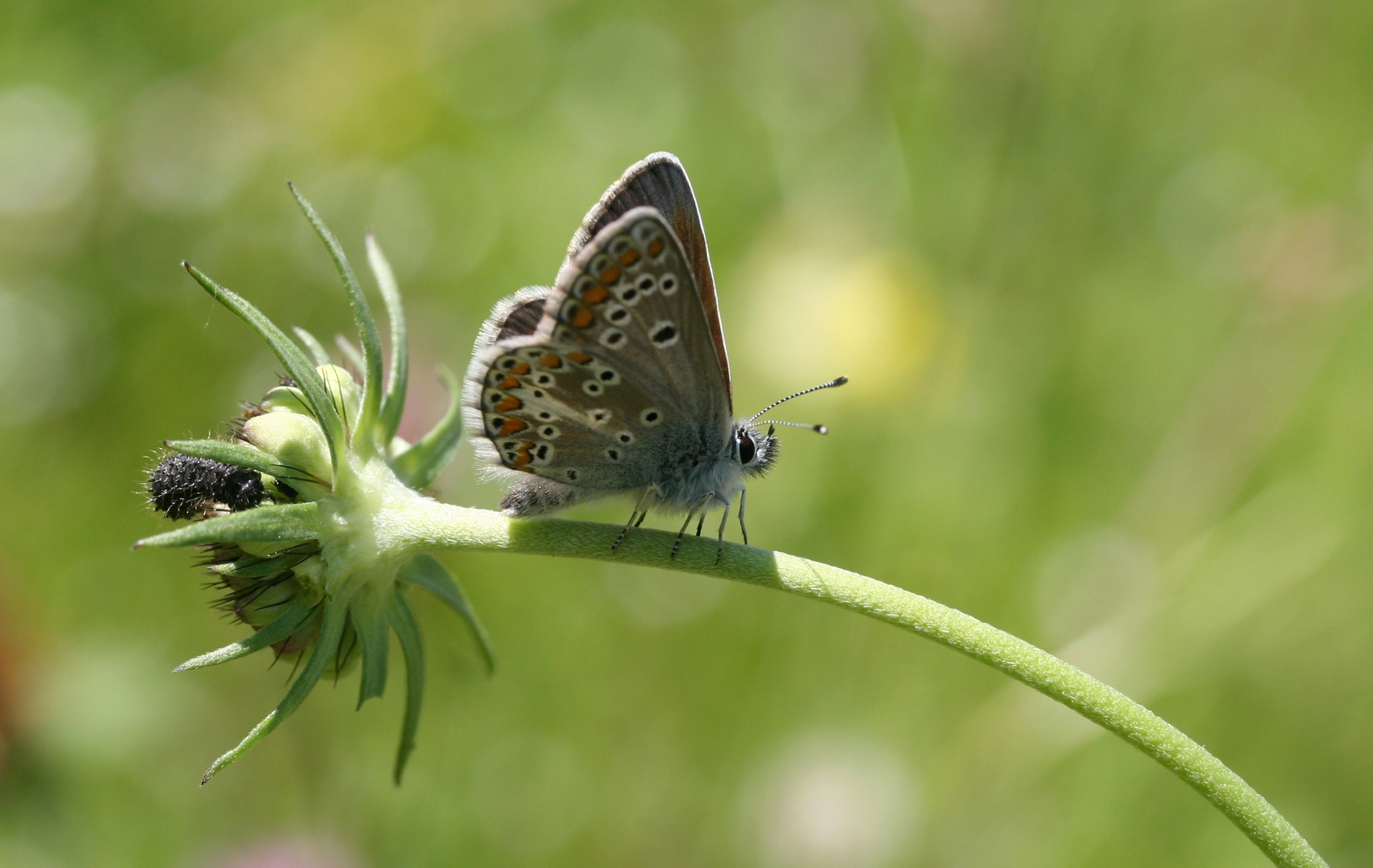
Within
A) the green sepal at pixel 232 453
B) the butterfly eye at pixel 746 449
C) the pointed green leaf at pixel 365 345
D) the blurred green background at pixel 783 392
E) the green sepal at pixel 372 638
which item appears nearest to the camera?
the green sepal at pixel 232 453

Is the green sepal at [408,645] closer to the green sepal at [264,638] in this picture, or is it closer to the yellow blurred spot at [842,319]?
the green sepal at [264,638]

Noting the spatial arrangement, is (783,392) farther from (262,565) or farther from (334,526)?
(262,565)

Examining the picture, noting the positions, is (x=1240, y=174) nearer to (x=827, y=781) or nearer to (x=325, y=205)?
(x=827, y=781)

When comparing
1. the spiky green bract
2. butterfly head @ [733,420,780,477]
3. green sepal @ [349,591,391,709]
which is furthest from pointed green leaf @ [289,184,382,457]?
butterfly head @ [733,420,780,477]

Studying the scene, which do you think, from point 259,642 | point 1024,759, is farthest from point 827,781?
point 259,642

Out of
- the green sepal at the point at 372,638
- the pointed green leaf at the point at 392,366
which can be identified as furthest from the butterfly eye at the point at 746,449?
the green sepal at the point at 372,638

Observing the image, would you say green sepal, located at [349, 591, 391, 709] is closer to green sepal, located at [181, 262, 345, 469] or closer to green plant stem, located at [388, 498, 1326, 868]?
green plant stem, located at [388, 498, 1326, 868]
